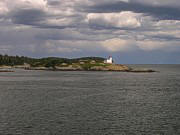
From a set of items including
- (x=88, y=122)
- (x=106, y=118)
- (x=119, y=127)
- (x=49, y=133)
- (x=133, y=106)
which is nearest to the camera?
(x=49, y=133)

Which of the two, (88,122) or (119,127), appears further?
(88,122)

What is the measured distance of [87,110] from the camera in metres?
63.5

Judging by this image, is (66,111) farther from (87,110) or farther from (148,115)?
(148,115)

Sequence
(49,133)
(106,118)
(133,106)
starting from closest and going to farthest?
(49,133), (106,118), (133,106)

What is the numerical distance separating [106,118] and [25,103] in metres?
26.0

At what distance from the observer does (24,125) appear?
48.8m

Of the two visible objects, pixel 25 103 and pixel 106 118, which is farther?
pixel 25 103

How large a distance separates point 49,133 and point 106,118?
1394cm

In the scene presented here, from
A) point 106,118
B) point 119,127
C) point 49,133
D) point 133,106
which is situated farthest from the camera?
point 133,106

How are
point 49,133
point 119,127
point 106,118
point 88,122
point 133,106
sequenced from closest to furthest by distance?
point 49,133 < point 119,127 < point 88,122 < point 106,118 < point 133,106

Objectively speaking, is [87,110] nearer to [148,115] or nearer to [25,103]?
[148,115]

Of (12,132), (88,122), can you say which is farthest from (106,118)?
(12,132)

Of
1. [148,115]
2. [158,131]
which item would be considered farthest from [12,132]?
[148,115]

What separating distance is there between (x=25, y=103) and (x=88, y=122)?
26614mm
